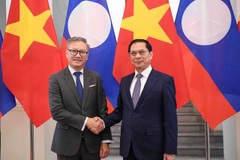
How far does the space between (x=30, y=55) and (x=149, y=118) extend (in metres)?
1.22

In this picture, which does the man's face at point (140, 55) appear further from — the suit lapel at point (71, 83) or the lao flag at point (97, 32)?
the lao flag at point (97, 32)

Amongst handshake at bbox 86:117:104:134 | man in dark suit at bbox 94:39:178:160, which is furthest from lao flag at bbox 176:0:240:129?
handshake at bbox 86:117:104:134

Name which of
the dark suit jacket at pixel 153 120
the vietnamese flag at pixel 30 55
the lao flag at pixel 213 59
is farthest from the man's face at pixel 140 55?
the vietnamese flag at pixel 30 55

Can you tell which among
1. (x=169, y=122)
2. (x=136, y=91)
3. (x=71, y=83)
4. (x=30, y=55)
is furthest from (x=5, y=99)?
(x=169, y=122)

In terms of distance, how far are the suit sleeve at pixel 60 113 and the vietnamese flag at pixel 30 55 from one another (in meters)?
0.63

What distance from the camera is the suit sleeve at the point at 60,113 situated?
1729 mm

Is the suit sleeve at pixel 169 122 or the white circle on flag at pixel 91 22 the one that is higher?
the white circle on flag at pixel 91 22

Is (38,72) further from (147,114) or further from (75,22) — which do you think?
(147,114)

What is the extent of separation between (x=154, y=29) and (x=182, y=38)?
24cm

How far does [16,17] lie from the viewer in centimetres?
238

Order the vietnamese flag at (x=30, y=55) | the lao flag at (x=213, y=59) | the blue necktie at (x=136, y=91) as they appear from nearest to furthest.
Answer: the blue necktie at (x=136, y=91), the lao flag at (x=213, y=59), the vietnamese flag at (x=30, y=55)

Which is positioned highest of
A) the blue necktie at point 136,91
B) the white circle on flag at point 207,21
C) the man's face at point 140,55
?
the white circle on flag at point 207,21

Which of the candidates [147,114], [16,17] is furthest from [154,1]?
[16,17]

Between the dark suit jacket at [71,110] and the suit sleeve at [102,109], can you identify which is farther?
the suit sleeve at [102,109]
